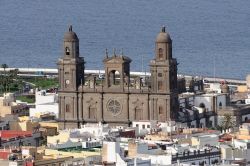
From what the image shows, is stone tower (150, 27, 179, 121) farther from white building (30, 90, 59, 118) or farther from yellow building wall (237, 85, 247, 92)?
yellow building wall (237, 85, 247, 92)

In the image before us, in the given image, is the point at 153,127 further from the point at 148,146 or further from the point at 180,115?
the point at 148,146

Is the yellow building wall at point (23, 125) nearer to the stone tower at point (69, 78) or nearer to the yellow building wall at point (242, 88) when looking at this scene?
the stone tower at point (69, 78)

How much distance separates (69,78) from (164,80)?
566 centimetres

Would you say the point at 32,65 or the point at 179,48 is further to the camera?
the point at 179,48

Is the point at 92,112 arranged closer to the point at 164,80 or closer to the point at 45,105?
the point at 164,80

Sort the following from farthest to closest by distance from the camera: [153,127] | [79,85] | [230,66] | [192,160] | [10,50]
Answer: [10,50] → [230,66] → [79,85] → [153,127] → [192,160]

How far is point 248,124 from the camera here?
4397 inches

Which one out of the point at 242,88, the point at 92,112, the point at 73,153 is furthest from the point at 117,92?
the point at 242,88

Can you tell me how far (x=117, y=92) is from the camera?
386 feet

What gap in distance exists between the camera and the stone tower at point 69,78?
389ft

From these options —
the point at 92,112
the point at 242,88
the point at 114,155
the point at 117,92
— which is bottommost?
the point at 114,155

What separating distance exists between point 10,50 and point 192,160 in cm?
9307

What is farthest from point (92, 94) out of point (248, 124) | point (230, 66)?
point (230, 66)

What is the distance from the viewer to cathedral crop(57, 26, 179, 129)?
116 meters
